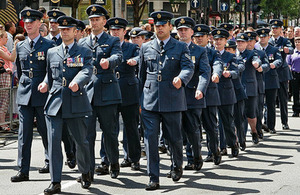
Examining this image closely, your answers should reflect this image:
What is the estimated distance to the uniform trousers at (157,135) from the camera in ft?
28.7

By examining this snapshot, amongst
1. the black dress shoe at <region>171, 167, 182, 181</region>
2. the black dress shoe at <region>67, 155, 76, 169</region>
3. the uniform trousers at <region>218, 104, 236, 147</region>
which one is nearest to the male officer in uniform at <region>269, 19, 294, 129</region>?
the uniform trousers at <region>218, 104, 236, 147</region>

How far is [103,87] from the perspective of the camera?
9352mm

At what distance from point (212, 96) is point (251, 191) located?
2.38 m

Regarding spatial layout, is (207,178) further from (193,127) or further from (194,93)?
(194,93)

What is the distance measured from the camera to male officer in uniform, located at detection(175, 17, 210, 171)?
9.80 metres

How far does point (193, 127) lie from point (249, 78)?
3182 mm

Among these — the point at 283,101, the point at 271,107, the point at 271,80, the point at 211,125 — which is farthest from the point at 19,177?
the point at 283,101

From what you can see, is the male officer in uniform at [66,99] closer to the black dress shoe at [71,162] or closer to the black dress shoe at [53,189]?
the black dress shoe at [53,189]

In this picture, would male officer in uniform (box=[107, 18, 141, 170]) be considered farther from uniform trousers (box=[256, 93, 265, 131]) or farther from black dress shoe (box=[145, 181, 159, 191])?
uniform trousers (box=[256, 93, 265, 131])

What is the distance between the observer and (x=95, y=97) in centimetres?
934

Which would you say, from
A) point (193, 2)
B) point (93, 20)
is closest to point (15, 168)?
point (93, 20)

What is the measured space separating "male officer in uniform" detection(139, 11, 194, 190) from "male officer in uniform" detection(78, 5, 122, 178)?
519 mm

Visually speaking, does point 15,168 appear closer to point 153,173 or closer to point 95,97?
point 95,97

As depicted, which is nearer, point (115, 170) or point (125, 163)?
point (115, 170)
